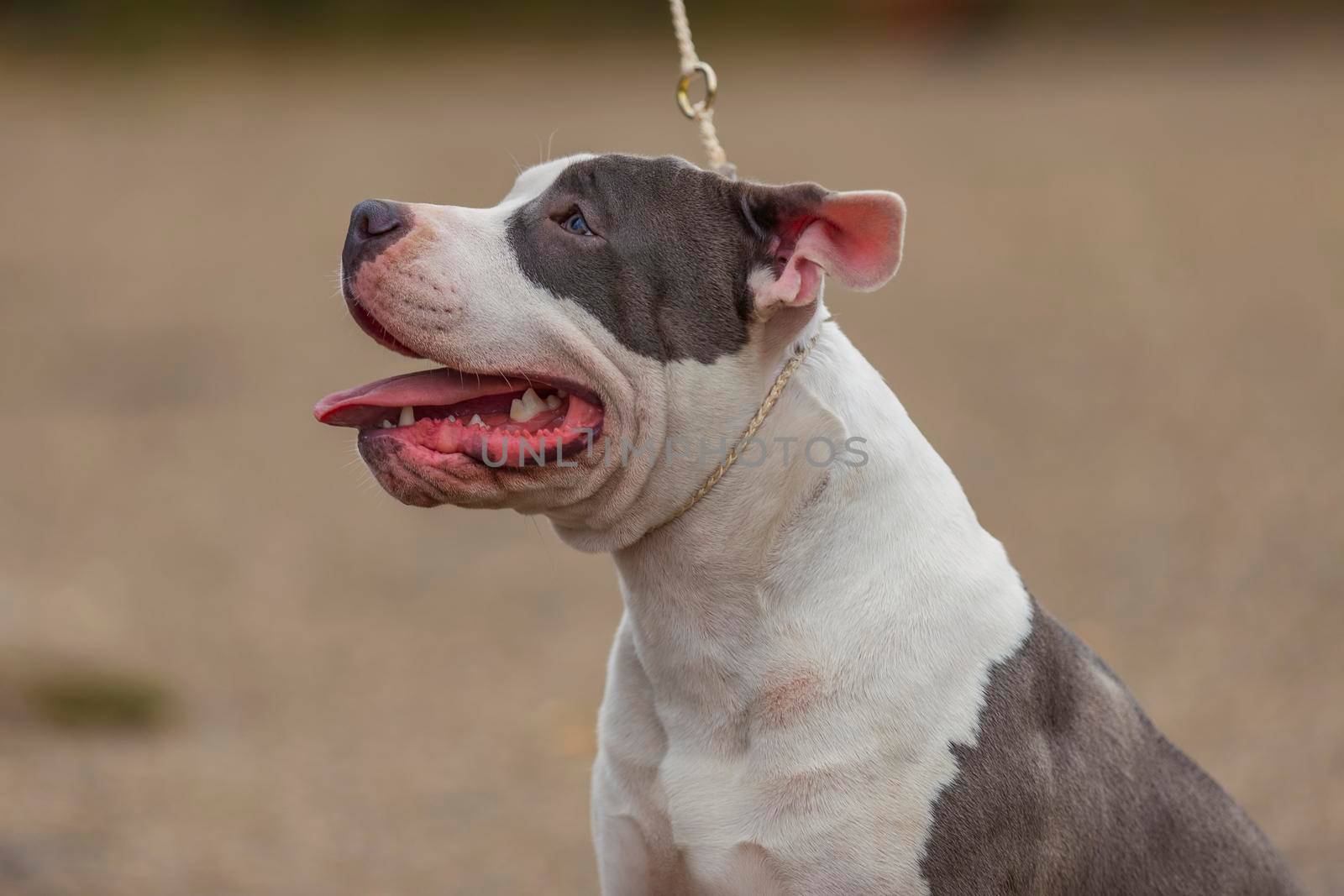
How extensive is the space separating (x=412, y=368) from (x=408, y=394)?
6910mm

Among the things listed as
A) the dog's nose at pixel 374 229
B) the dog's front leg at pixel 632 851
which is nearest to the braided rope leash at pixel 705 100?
the dog's nose at pixel 374 229

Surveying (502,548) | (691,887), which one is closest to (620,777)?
(691,887)

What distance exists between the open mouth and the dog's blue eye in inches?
11.4

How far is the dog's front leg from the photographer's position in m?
2.87

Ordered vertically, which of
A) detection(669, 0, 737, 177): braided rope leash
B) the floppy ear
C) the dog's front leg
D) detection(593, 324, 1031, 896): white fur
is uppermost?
detection(669, 0, 737, 177): braided rope leash

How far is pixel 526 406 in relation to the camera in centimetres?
288

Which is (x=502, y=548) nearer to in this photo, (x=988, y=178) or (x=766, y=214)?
(x=766, y=214)

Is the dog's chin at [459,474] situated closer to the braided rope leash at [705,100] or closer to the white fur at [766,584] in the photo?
the white fur at [766,584]

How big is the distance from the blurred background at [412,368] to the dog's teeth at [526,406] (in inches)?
42.1

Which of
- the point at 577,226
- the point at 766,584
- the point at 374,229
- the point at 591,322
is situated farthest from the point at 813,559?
the point at 374,229

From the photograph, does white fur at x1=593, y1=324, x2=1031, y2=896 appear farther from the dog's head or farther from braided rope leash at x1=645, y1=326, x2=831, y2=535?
the dog's head

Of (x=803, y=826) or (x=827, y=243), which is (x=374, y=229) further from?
(x=803, y=826)

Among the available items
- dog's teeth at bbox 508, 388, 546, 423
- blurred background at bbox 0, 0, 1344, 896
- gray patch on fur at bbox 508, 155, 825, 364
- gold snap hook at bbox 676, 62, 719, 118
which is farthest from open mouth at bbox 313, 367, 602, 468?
blurred background at bbox 0, 0, 1344, 896

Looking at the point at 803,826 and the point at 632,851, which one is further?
the point at 632,851
